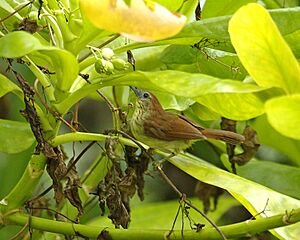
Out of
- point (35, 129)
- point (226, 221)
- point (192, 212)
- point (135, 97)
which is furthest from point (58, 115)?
point (226, 221)

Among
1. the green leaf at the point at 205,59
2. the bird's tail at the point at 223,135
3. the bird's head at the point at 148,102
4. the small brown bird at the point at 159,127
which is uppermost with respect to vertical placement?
the green leaf at the point at 205,59

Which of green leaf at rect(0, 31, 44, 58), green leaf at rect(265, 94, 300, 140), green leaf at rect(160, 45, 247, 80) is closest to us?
green leaf at rect(265, 94, 300, 140)

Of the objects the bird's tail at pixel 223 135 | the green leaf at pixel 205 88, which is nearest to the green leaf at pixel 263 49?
the green leaf at pixel 205 88

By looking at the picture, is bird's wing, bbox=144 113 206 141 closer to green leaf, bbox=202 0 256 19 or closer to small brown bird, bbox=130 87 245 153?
small brown bird, bbox=130 87 245 153

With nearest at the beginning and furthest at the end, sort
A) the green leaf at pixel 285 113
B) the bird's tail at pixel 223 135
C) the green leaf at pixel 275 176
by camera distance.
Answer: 1. the green leaf at pixel 285 113
2. the bird's tail at pixel 223 135
3. the green leaf at pixel 275 176

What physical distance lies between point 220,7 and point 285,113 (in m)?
0.39

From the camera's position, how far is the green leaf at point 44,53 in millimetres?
613

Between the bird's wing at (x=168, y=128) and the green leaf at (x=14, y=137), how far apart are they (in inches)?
5.6

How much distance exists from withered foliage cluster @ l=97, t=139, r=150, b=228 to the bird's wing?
31mm

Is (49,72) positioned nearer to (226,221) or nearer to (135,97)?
(135,97)

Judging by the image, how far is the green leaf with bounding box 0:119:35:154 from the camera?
861 mm

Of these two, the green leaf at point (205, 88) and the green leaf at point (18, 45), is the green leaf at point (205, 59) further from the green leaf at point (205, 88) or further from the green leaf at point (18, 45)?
the green leaf at point (18, 45)

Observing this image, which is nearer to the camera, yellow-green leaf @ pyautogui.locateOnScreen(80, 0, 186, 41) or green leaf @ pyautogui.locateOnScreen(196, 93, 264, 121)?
yellow-green leaf @ pyautogui.locateOnScreen(80, 0, 186, 41)

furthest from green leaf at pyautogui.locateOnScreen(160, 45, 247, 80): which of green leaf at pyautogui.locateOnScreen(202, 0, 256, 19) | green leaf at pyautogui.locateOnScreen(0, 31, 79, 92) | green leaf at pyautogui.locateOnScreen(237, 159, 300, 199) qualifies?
green leaf at pyautogui.locateOnScreen(237, 159, 300, 199)
